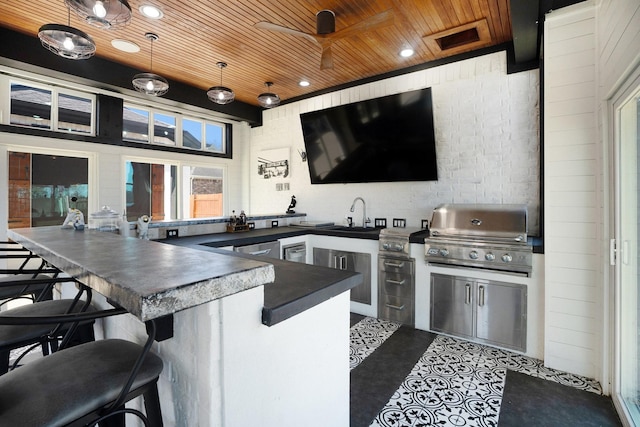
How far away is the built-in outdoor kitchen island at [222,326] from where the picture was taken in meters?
0.70

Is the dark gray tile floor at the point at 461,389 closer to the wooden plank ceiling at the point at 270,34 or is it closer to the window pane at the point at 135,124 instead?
the wooden plank ceiling at the point at 270,34

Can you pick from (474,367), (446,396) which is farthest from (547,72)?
(446,396)

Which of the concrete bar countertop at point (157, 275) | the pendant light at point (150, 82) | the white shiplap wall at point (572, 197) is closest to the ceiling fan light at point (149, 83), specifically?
the pendant light at point (150, 82)

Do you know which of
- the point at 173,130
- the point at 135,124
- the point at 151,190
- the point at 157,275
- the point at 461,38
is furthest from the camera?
the point at 173,130

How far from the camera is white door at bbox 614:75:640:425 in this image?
1.93m

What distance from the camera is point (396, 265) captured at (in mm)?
3336

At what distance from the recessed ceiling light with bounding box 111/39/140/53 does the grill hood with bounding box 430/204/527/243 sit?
12.1 ft

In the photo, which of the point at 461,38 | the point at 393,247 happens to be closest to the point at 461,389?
the point at 393,247

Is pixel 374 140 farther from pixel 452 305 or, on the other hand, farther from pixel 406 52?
pixel 452 305

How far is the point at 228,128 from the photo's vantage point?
19.4 ft

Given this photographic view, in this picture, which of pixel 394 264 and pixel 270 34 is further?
pixel 394 264

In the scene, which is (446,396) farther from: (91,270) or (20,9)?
(20,9)

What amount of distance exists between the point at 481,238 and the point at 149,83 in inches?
138

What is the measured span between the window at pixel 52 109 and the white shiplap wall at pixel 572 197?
5.24m
